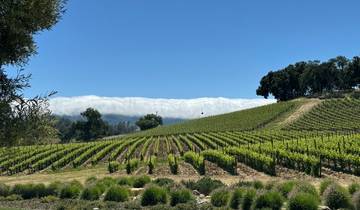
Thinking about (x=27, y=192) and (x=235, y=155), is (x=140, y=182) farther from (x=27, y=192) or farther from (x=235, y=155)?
(x=235, y=155)

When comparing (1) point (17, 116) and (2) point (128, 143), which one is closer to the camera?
(1) point (17, 116)

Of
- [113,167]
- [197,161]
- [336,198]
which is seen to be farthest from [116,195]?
[113,167]

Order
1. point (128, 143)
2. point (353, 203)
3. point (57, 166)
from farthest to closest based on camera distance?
point (128, 143) → point (57, 166) → point (353, 203)

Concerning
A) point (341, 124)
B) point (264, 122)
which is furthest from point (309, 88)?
point (341, 124)

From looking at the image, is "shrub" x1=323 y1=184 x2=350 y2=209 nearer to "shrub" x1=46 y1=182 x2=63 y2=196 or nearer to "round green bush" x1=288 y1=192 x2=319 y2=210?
"round green bush" x1=288 y1=192 x2=319 y2=210

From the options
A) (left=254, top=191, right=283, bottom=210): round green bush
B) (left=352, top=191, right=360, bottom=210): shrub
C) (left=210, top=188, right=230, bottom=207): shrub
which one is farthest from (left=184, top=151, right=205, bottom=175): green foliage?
(left=352, top=191, right=360, bottom=210): shrub

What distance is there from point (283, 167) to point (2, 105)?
2766 centimetres

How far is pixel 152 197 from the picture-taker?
61.5ft

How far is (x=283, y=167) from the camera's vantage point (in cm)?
3653

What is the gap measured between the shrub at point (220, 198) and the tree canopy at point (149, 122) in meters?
166

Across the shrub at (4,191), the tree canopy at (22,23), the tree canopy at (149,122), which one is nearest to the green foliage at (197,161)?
the shrub at (4,191)

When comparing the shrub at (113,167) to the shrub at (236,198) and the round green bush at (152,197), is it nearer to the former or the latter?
the round green bush at (152,197)

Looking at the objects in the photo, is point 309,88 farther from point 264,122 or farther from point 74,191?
point 74,191

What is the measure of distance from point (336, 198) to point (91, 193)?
10.1 metres
